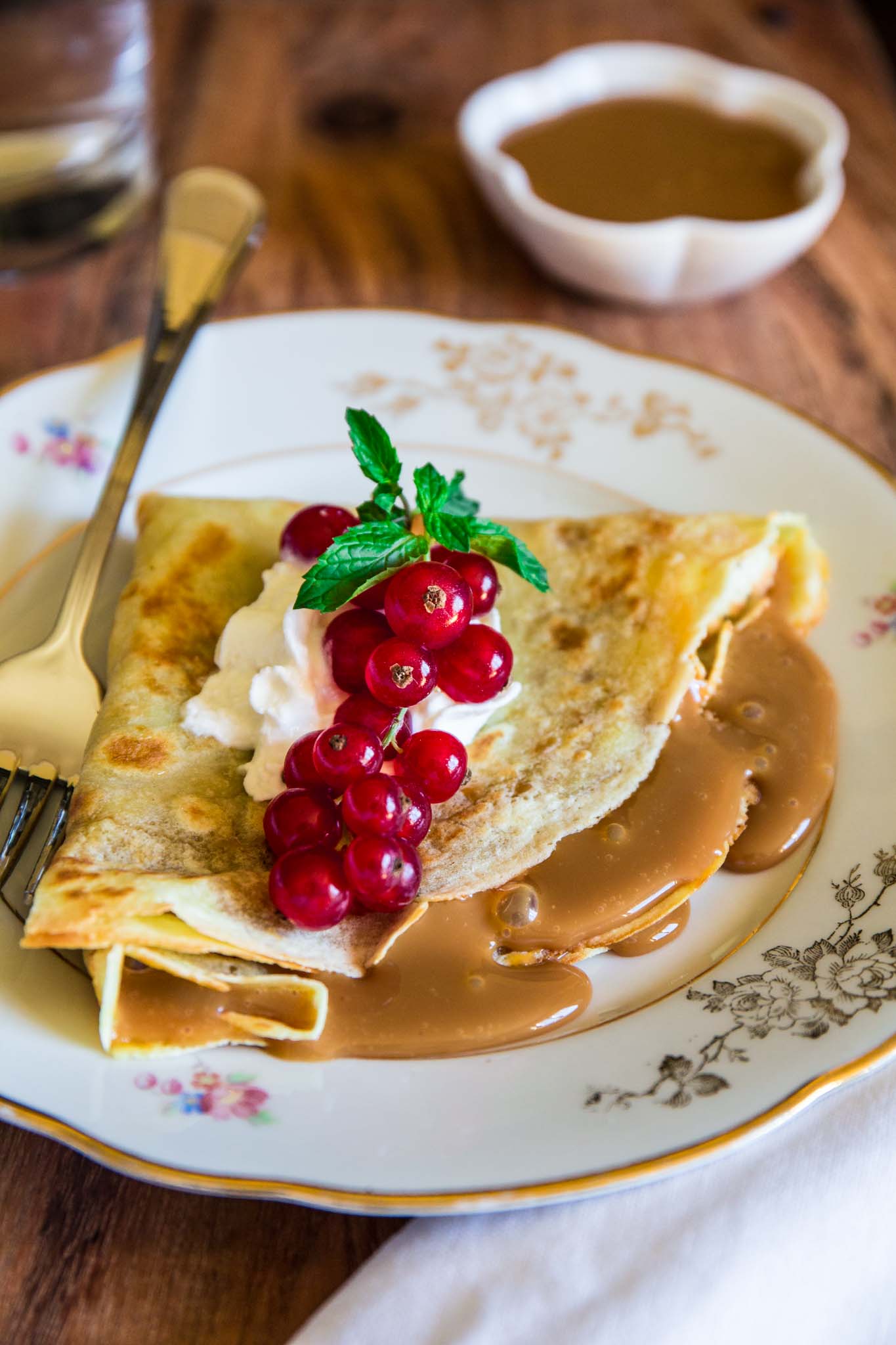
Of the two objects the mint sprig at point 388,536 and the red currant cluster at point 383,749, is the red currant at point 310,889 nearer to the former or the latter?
the red currant cluster at point 383,749

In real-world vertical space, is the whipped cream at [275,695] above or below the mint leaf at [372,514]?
below

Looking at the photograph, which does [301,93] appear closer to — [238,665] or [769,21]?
[769,21]

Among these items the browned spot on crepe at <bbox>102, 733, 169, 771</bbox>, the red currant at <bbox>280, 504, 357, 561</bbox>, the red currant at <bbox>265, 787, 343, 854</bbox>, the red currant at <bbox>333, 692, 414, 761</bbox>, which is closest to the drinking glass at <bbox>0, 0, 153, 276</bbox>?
the red currant at <bbox>280, 504, 357, 561</bbox>

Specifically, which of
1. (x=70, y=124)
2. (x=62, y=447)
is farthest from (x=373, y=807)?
(x=70, y=124)

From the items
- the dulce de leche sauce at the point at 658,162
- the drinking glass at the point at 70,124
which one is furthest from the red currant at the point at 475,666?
the drinking glass at the point at 70,124

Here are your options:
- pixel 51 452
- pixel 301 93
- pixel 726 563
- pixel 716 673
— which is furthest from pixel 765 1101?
pixel 301 93

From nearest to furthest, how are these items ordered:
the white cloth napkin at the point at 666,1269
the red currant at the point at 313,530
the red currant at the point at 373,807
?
the white cloth napkin at the point at 666,1269, the red currant at the point at 373,807, the red currant at the point at 313,530
